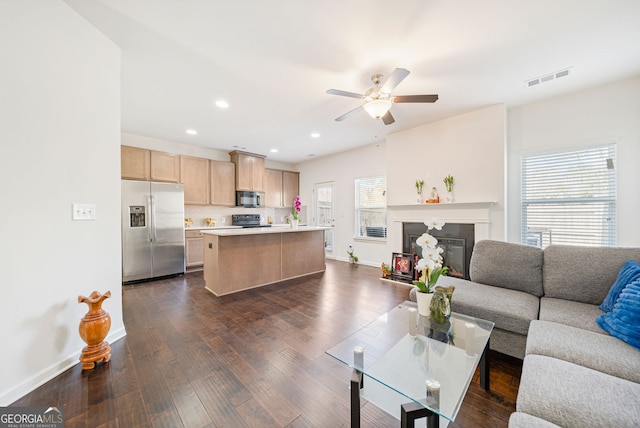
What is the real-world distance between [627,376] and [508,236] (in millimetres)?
2913

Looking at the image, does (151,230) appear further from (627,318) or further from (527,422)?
(627,318)

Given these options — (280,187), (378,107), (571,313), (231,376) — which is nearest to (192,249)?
(280,187)

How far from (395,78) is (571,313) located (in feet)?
7.75

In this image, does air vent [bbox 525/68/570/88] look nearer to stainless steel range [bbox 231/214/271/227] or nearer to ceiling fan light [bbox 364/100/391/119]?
ceiling fan light [bbox 364/100/391/119]

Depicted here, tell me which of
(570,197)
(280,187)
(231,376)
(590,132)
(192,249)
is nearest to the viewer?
(231,376)

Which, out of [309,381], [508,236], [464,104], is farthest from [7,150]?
[508,236]

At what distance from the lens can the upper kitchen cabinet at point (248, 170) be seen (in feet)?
19.0

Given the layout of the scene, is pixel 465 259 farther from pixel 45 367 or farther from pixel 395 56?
pixel 45 367

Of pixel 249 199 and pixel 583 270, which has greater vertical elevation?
pixel 249 199

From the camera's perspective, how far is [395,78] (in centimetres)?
219

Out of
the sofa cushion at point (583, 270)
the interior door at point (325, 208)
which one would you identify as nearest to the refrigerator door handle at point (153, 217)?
the interior door at point (325, 208)

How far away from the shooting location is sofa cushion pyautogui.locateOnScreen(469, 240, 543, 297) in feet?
7.09

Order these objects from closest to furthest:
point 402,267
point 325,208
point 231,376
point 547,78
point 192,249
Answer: point 231,376 < point 547,78 < point 402,267 < point 192,249 < point 325,208

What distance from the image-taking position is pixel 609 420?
0.83 meters
